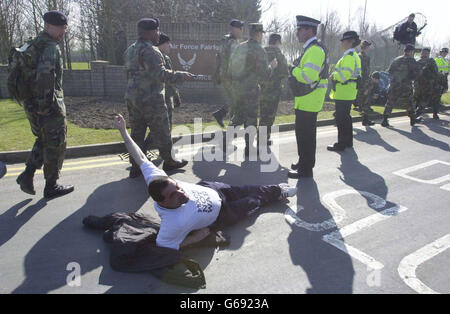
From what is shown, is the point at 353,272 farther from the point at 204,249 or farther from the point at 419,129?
the point at 419,129

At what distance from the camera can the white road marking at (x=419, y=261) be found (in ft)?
8.94

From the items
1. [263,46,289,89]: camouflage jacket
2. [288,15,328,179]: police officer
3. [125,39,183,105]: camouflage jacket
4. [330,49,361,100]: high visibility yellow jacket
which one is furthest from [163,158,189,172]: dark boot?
[330,49,361,100]: high visibility yellow jacket

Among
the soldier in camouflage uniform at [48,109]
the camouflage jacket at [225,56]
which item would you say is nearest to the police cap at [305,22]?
the camouflage jacket at [225,56]

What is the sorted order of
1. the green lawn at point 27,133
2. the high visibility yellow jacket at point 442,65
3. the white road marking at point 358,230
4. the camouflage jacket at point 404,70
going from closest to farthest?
the white road marking at point 358,230
the green lawn at point 27,133
the camouflage jacket at point 404,70
the high visibility yellow jacket at point 442,65

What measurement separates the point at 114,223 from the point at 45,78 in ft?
6.16

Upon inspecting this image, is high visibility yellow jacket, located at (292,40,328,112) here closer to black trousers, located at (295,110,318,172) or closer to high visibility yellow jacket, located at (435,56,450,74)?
black trousers, located at (295,110,318,172)

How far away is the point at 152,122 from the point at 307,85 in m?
2.28

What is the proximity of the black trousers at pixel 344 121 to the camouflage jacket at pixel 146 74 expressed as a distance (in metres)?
3.47

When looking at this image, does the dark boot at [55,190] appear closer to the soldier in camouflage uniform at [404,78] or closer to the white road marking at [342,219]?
the white road marking at [342,219]

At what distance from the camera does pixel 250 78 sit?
619 cm

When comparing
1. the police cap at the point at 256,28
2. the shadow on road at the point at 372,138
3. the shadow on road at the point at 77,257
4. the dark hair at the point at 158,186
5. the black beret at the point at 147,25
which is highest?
the police cap at the point at 256,28

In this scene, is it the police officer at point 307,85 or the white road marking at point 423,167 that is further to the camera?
the white road marking at point 423,167

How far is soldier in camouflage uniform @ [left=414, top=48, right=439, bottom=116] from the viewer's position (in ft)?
35.2

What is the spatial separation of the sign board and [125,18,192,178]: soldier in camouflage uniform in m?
7.77
